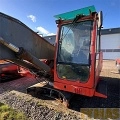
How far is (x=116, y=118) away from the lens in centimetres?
344

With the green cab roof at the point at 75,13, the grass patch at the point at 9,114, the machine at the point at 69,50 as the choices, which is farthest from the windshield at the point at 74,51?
the grass patch at the point at 9,114

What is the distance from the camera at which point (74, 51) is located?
3.71 m

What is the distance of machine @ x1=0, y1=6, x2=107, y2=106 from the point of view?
321 cm

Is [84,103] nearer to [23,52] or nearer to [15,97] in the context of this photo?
[15,97]

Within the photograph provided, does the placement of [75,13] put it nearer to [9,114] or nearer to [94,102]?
[94,102]

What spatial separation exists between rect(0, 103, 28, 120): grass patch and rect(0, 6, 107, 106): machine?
3.67 feet

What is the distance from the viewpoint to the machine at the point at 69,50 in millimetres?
3213

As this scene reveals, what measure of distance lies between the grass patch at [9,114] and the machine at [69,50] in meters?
1.12

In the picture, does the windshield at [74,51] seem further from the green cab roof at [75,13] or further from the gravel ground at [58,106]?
the gravel ground at [58,106]

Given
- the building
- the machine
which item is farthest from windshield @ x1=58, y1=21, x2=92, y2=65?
the building

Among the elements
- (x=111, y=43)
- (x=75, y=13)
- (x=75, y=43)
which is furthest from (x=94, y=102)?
(x=111, y=43)

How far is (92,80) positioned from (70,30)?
4.65 ft

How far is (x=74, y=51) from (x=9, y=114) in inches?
84.9

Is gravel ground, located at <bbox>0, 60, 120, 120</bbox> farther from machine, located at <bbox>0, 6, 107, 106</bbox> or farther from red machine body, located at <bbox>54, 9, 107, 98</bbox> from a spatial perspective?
red machine body, located at <bbox>54, 9, 107, 98</bbox>
